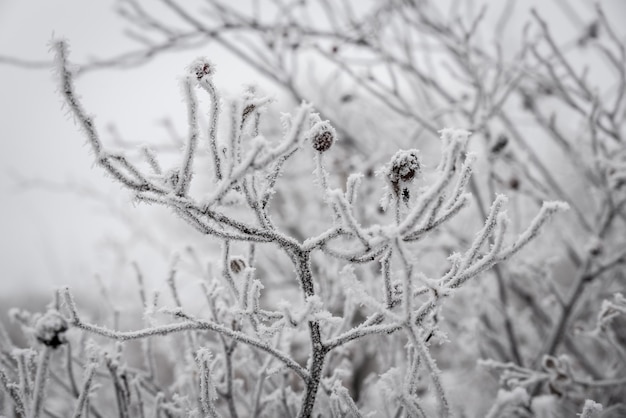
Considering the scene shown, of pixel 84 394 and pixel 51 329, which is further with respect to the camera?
pixel 84 394

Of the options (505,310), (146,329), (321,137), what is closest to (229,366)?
(146,329)

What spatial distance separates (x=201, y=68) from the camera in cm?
104

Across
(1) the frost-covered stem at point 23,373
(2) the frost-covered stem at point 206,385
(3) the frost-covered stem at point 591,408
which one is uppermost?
(1) the frost-covered stem at point 23,373

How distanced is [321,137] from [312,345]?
591 mm

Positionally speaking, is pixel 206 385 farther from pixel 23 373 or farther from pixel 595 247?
pixel 595 247

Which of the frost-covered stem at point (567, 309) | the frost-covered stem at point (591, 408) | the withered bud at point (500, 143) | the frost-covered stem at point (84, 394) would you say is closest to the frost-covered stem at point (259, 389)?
the frost-covered stem at point (84, 394)

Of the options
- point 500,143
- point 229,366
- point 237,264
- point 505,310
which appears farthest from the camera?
point 505,310

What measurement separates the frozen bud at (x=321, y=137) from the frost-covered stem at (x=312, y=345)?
289 millimetres

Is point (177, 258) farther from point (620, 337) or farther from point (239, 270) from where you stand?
point (620, 337)

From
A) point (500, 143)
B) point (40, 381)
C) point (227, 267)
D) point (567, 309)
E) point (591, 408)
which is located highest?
point (500, 143)

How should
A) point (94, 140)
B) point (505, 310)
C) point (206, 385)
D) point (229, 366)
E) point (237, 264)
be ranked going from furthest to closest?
point (505, 310), point (229, 366), point (237, 264), point (206, 385), point (94, 140)

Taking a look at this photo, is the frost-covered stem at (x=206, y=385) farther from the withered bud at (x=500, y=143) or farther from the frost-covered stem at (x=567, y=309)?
the frost-covered stem at (x=567, y=309)

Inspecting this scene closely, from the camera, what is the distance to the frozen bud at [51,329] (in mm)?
981

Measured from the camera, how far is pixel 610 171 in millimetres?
2605
